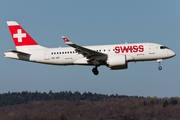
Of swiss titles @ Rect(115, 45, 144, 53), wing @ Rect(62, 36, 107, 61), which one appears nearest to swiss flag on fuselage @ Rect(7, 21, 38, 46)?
wing @ Rect(62, 36, 107, 61)

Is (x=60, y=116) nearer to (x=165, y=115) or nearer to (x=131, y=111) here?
(x=131, y=111)

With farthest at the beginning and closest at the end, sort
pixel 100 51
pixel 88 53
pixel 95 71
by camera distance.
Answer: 1. pixel 95 71
2. pixel 100 51
3. pixel 88 53

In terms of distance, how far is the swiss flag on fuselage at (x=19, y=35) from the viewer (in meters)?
50.2

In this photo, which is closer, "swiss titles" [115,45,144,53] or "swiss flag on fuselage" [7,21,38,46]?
"swiss titles" [115,45,144,53]

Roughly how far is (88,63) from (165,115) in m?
150

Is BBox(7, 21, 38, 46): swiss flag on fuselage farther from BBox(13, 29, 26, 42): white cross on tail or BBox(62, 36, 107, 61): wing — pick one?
BBox(62, 36, 107, 61): wing

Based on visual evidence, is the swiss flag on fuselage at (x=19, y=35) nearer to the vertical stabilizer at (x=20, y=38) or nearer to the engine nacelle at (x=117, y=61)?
the vertical stabilizer at (x=20, y=38)

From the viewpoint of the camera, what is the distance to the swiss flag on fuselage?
165ft

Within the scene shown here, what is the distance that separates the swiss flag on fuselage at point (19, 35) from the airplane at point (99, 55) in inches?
78.4

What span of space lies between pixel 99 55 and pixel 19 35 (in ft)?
50.2

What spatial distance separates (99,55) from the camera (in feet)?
146

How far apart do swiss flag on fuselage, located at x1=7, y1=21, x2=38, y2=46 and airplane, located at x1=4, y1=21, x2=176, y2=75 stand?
1.99 meters

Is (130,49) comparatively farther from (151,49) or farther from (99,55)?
(99,55)

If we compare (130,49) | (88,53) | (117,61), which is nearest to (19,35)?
(88,53)
